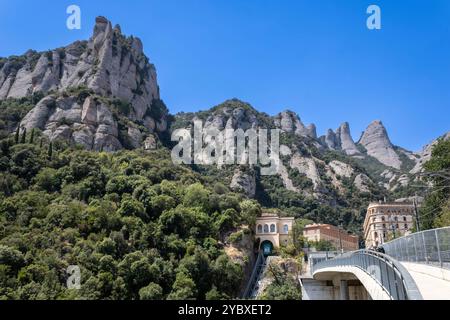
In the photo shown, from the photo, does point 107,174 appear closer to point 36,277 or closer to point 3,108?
point 36,277

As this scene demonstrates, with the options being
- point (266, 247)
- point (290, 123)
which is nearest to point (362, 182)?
point (290, 123)

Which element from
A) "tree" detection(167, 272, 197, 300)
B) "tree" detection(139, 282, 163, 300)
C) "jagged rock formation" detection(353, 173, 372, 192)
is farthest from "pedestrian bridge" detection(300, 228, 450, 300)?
"jagged rock formation" detection(353, 173, 372, 192)

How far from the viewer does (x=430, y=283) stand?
12.5 metres

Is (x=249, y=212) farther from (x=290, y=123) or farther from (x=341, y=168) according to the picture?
(x=290, y=123)

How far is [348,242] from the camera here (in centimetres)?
8019

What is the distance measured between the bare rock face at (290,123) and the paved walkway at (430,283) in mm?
137916

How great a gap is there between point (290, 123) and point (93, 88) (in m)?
82.0

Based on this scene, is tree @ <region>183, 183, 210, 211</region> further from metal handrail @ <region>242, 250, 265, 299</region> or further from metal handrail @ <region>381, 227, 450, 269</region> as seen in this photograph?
metal handrail @ <region>381, 227, 450, 269</region>

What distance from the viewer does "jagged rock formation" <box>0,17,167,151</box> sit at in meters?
86.2

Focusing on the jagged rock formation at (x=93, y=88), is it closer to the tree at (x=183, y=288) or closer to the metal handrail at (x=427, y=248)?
the tree at (x=183, y=288)

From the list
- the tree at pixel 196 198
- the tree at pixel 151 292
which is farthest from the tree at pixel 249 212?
the tree at pixel 151 292

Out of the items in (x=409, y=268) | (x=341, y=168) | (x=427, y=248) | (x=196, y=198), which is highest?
(x=341, y=168)

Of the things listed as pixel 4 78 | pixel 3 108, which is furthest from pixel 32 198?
pixel 4 78
